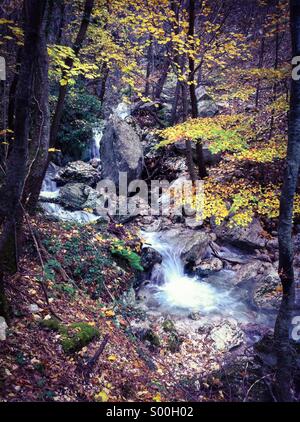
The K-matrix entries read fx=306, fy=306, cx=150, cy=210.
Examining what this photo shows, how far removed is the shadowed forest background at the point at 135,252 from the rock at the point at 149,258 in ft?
0.16

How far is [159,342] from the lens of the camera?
6.54 m

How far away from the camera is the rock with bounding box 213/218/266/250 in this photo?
11220mm

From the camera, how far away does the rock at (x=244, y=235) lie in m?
11.2

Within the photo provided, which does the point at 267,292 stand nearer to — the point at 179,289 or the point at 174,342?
the point at 179,289

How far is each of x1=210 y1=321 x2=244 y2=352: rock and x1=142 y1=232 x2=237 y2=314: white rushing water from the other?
1.11 metres

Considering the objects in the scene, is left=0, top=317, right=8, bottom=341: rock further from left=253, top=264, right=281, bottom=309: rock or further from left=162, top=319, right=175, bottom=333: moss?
left=253, top=264, right=281, bottom=309: rock

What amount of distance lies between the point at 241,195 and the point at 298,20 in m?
5.47

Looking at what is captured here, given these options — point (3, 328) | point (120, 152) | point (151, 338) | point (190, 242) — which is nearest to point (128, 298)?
point (151, 338)

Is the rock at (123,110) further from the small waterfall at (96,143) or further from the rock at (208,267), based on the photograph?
the rock at (208,267)

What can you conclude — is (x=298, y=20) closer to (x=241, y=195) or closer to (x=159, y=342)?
(x=241, y=195)

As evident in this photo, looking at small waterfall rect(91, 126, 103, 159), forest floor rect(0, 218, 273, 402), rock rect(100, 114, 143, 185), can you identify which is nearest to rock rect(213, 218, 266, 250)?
rock rect(100, 114, 143, 185)

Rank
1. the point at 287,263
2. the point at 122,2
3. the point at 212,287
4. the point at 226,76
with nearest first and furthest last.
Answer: the point at 287,263 → the point at 122,2 → the point at 212,287 → the point at 226,76

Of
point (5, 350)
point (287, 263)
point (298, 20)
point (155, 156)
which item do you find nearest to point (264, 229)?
point (155, 156)

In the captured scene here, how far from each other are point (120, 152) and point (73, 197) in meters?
3.56
